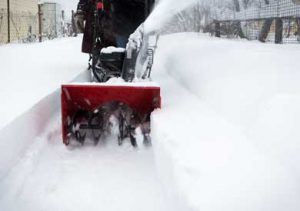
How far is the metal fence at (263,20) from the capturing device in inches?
315

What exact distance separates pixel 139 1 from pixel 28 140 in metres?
2.67

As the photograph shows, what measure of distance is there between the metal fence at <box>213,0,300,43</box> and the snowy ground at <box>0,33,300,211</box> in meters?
3.68

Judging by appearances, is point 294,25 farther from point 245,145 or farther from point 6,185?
point 6,185

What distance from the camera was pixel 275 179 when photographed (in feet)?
6.86

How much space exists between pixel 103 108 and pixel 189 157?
1844mm

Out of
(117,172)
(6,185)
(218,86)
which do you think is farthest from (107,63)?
(6,185)

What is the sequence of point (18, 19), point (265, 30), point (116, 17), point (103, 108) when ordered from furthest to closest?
point (18, 19) → point (265, 30) → point (116, 17) → point (103, 108)

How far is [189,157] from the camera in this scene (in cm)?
254

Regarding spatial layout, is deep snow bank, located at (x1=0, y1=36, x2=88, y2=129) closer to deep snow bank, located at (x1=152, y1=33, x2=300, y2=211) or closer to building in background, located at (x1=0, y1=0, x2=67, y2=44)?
deep snow bank, located at (x1=152, y1=33, x2=300, y2=211)

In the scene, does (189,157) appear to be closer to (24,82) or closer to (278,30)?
(24,82)

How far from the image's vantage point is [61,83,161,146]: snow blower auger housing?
12.5ft

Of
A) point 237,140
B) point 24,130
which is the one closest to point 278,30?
point 237,140

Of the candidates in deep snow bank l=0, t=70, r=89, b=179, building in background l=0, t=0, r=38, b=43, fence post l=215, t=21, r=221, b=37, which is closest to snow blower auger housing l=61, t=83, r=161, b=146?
deep snow bank l=0, t=70, r=89, b=179

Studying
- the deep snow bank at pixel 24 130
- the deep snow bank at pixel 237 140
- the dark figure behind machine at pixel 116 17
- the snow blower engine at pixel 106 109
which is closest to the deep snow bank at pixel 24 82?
the deep snow bank at pixel 24 130
